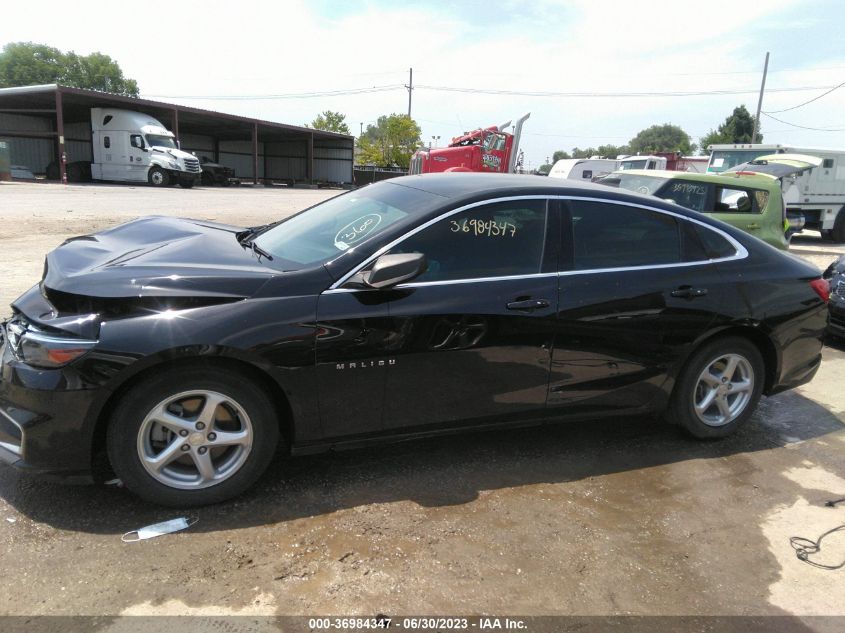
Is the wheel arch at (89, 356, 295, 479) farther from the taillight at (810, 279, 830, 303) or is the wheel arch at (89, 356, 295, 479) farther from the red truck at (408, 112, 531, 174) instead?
the red truck at (408, 112, 531, 174)

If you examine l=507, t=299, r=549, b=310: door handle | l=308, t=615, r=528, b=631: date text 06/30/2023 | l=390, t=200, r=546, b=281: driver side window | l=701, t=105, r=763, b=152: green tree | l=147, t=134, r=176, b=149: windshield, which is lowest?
l=308, t=615, r=528, b=631: date text 06/30/2023

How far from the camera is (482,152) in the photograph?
16.7 metres

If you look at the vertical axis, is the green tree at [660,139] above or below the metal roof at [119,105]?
above

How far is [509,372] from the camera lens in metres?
3.32

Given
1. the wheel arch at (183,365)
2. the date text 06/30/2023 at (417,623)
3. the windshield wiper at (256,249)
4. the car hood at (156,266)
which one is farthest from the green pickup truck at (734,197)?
the date text 06/30/2023 at (417,623)

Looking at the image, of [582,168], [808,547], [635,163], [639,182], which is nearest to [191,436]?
[808,547]

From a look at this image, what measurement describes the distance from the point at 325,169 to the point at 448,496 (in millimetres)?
51066

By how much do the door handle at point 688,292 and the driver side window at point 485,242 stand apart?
36.2 inches

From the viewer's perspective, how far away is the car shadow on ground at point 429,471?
2.91 meters

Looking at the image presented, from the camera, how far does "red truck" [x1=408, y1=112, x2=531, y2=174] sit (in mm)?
16639

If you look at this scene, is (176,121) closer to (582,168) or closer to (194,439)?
(582,168)

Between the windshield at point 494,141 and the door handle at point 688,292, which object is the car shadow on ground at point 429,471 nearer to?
the door handle at point 688,292

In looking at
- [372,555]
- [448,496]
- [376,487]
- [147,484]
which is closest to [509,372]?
[448,496]

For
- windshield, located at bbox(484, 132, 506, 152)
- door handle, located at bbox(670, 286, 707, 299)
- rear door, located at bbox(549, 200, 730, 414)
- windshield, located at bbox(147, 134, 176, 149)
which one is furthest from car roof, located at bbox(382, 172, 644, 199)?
windshield, located at bbox(147, 134, 176, 149)
